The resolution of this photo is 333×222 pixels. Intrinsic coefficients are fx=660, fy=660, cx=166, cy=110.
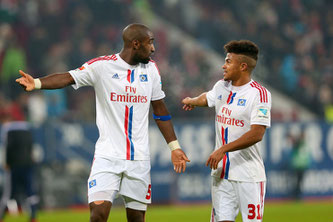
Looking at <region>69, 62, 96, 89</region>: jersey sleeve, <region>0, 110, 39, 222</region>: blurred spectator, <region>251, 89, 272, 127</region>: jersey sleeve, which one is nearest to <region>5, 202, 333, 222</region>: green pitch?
<region>0, 110, 39, 222</region>: blurred spectator

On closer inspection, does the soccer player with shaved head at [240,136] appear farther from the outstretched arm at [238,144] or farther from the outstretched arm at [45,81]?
the outstretched arm at [45,81]

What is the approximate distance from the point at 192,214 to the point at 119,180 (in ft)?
26.5

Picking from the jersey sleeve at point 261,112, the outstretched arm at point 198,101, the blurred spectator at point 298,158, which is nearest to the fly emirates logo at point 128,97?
the outstretched arm at point 198,101

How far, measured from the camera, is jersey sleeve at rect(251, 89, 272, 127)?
6633mm

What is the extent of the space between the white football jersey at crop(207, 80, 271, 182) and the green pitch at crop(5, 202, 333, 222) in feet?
20.0

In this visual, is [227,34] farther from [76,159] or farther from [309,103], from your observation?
[76,159]

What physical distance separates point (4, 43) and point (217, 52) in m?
7.05

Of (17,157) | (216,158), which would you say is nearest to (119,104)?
(216,158)

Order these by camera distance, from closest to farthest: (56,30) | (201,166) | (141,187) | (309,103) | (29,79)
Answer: (29,79)
(141,187)
(201,166)
(56,30)
(309,103)

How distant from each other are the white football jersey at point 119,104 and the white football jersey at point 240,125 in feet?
2.66

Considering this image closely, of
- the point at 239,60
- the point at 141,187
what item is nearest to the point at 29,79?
the point at 141,187

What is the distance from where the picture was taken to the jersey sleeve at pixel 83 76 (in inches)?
260

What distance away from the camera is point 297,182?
1864 centimetres

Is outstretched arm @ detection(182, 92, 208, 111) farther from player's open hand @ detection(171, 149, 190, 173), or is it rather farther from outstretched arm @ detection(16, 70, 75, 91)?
outstretched arm @ detection(16, 70, 75, 91)
